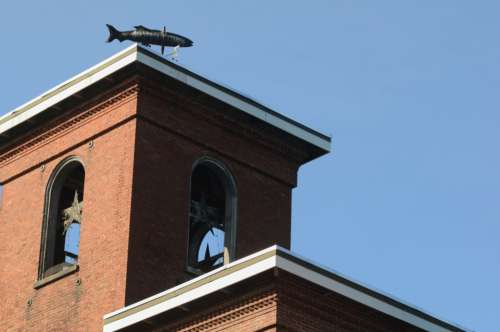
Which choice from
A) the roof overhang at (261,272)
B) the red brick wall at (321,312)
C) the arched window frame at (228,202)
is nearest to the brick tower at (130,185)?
the arched window frame at (228,202)

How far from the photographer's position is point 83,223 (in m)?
32.2

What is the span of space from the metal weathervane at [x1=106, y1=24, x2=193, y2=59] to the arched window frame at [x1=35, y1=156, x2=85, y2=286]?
2823 mm

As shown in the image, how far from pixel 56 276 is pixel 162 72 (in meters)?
4.42

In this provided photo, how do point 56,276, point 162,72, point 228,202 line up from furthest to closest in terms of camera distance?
point 228,202, point 162,72, point 56,276

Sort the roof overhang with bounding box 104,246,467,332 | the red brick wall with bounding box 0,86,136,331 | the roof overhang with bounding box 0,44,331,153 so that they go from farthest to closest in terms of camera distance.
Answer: the roof overhang with bounding box 0,44,331,153 < the red brick wall with bounding box 0,86,136,331 < the roof overhang with bounding box 104,246,467,332

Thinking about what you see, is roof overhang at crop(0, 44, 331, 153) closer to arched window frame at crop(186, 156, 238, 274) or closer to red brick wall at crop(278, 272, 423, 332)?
arched window frame at crop(186, 156, 238, 274)

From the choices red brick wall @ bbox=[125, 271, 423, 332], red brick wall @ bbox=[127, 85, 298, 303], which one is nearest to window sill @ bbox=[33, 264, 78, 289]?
red brick wall @ bbox=[127, 85, 298, 303]

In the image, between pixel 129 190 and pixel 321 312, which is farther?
pixel 129 190

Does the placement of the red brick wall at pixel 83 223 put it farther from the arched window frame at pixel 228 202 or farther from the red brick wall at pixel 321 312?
the red brick wall at pixel 321 312

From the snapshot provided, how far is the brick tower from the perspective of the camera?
103 feet

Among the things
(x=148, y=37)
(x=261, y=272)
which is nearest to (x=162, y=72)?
(x=148, y=37)

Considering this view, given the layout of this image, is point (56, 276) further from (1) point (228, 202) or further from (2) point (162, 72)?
(2) point (162, 72)

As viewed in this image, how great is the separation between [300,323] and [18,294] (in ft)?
26.7

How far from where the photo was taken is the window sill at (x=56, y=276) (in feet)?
104
